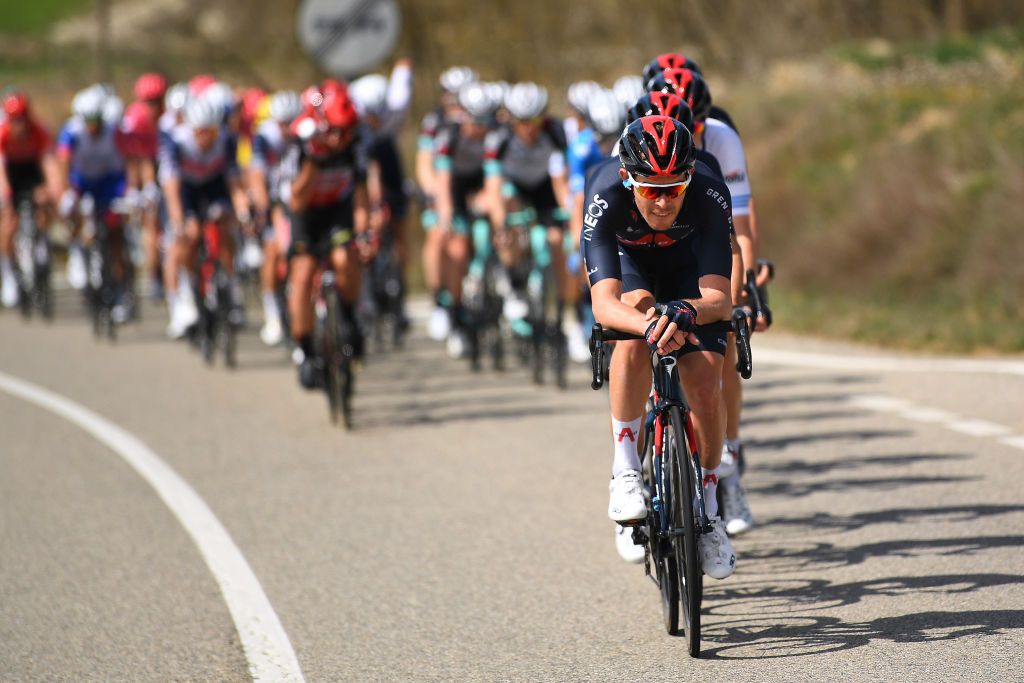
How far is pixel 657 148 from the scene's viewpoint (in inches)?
224

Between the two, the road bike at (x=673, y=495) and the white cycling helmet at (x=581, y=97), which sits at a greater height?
the white cycling helmet at (x=581, y=97)

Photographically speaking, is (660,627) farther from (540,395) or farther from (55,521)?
(540,395)

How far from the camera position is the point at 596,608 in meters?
6.40

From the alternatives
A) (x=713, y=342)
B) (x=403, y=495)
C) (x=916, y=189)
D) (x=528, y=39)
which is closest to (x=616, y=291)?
(x=713, y=342)

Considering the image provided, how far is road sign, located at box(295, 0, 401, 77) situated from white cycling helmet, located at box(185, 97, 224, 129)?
96.0 inches

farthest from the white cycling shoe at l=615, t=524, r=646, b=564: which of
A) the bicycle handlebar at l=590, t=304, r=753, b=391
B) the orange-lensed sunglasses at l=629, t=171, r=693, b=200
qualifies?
the orange-lensed sunglasses at l=629, t=171, r=693, b=200

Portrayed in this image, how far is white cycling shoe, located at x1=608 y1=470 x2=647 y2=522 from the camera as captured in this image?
19.0 feet

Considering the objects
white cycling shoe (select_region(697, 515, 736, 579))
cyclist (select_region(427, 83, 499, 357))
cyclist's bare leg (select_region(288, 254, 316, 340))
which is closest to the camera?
white cycling shoe (select_region(697, 515, 736, 579))

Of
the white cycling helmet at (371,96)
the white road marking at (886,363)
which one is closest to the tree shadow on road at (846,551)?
the white road marking at (886,363)

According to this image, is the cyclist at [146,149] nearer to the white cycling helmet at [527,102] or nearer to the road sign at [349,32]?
the road sign at [349,32]

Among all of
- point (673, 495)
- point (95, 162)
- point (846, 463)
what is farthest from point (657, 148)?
point (95, 162)

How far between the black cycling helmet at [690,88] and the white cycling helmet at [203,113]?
7.64 metres

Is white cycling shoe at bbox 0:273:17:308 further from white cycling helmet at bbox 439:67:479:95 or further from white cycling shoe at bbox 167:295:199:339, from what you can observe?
white cycling helmet at bbox 439:67:479:95

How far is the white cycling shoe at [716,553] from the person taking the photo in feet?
18.5
